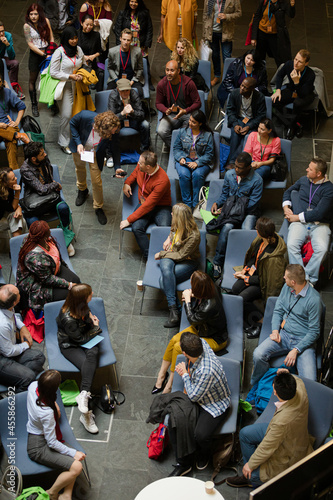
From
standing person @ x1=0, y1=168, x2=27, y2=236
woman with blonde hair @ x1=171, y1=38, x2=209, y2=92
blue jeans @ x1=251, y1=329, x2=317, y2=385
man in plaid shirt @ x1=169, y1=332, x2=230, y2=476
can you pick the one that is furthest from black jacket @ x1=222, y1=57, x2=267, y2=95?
man in plaid shirt @ x1=169, y1=332, x2=230, y2=476

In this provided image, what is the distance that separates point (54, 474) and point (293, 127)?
18.0 feet

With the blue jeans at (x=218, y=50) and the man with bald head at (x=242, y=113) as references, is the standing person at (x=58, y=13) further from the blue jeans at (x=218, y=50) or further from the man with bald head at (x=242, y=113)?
the man with bald head at (x=242, y=113)

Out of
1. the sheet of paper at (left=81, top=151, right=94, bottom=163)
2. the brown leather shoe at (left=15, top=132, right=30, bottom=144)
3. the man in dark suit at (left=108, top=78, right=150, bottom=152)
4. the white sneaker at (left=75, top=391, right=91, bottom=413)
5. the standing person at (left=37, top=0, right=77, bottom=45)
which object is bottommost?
the white sneaker at (left=75, top=391, right=91, bottom=413)

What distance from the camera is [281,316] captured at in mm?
5285

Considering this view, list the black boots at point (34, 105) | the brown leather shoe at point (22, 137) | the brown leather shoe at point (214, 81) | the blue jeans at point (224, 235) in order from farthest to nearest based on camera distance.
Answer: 1. the brown leather shoe at point (214, 81)
2. the black boots at point (34, 105)
3. the brown leather shoe at point (22, 137)
4. the blue jeans at point (224, 235)

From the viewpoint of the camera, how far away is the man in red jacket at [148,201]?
638 centimetres

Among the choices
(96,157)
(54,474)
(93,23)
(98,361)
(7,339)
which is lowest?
(54,474)

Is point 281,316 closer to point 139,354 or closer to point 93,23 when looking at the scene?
point 139,354

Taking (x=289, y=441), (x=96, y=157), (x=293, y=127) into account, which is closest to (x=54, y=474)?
(x=289, y=441)

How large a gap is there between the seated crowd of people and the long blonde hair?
0.05 feet

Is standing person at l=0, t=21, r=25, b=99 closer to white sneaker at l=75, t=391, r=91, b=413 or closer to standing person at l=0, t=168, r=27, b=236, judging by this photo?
standing person at l=0, t=168, r=27, b=236

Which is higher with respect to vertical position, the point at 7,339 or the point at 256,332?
the point at 7,339

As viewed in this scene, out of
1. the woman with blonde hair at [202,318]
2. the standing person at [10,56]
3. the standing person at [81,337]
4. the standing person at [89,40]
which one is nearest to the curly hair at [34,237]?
the standing person at [81,337]

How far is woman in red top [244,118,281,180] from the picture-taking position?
6902 mm
